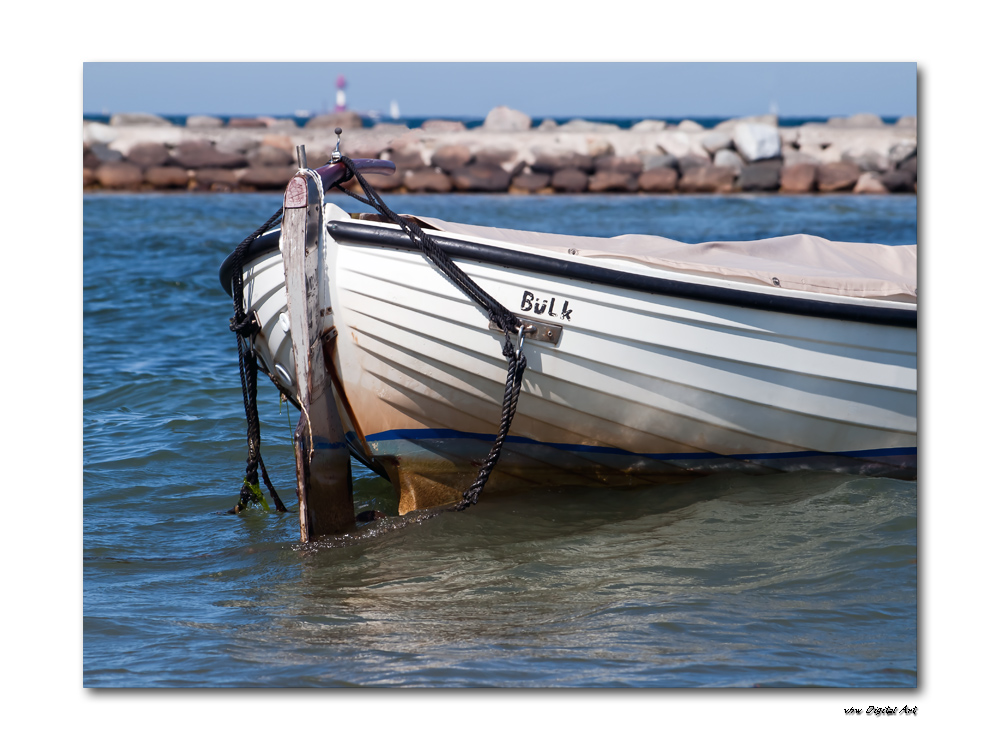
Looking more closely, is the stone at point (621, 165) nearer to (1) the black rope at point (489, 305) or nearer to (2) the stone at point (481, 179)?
(2) the stone at point (481, 179)

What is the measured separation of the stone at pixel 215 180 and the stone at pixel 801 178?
430 inches

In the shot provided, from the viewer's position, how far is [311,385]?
3.38 meters

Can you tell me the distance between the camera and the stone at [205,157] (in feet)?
63.1

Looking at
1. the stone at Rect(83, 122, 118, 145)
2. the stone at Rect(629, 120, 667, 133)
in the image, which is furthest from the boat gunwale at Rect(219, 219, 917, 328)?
the stone at Rect(629, 120, 667, 133)

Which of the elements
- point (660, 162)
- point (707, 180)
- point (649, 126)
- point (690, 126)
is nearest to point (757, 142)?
point (707, 180)

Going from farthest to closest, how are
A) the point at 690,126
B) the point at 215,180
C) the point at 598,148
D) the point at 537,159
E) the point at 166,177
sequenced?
1. the point at 690,126
2. the point at 598,148
3. the point at 537,159
4. the point at 215,180
5. the point at 166,177

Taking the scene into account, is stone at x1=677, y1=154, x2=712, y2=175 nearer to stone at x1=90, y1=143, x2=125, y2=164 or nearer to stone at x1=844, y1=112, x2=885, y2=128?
stone at x1=844, y1=112, x2=885, y2=128

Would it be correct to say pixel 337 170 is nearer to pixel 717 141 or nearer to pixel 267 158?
pixel 267 158

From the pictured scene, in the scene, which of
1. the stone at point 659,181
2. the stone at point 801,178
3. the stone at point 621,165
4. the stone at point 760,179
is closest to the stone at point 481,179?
the stone at point 621,165

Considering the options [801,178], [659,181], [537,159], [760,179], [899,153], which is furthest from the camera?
[537,159]

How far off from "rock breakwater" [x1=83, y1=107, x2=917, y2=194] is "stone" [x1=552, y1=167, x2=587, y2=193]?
21 millimetres

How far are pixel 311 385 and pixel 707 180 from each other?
17.5 meters

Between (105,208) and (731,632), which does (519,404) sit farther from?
(105,208)

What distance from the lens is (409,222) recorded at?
337 cm
